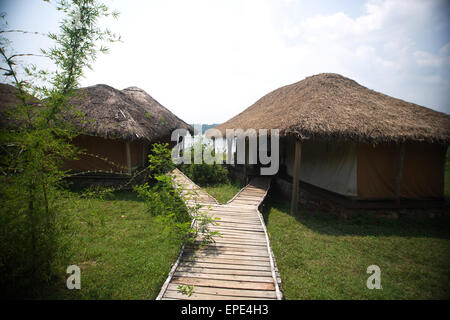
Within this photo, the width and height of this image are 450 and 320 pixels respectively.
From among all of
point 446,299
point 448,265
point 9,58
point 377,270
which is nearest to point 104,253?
point 9,58

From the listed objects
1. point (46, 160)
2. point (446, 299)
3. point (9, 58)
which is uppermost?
point (9, 58)

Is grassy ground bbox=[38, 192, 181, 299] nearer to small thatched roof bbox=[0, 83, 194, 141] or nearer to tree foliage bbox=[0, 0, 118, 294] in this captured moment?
tree foliage bbox=[0, 0, 118, 294]

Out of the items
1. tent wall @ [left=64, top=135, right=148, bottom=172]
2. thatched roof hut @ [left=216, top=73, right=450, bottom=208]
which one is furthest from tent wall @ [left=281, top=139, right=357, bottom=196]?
tent wall @ [left=64, top=135, right=148, bottom=172]

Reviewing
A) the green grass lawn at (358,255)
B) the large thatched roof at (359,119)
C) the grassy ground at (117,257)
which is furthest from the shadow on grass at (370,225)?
the grassy ground at (117,257)

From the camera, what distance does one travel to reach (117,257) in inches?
140

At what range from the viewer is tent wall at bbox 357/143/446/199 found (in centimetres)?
580

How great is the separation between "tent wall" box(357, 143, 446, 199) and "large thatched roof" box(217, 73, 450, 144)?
566mm

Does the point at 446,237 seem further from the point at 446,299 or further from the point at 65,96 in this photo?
the point at 65,96

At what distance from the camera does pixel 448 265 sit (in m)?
3.68

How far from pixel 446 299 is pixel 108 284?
483 centimetres

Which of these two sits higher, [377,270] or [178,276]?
[178,276]

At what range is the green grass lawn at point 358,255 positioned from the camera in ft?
9.99

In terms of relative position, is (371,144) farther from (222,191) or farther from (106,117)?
(106,117)

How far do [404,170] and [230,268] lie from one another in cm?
610
